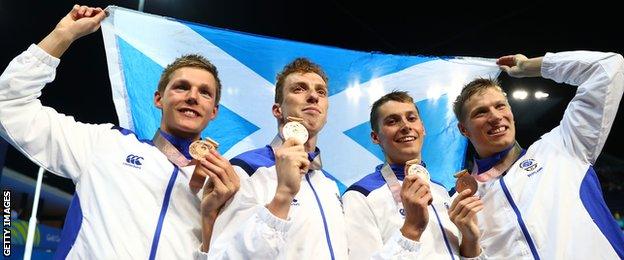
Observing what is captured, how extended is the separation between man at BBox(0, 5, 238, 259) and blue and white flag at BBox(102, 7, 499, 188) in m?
1.02

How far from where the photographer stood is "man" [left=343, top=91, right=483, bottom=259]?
2.16 metres

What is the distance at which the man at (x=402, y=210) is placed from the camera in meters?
2.16

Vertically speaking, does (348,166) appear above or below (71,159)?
above

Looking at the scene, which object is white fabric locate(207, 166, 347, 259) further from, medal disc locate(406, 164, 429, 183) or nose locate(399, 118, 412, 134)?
nose locate(399, 118, 412, 134)

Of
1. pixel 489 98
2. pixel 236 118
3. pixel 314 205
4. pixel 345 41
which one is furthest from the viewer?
pixel 345 41

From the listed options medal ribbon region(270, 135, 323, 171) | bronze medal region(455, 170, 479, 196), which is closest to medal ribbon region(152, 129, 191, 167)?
medal ribbon region(270, 135, 323, 171)

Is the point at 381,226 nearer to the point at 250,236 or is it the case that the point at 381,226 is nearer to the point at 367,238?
the point at 367,238

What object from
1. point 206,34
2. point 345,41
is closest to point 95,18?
point 206,34

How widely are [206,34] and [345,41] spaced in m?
4.32

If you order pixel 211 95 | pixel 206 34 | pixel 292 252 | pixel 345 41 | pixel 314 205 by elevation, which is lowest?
pixel 292 252

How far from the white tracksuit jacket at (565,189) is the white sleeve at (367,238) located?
0.64 meters

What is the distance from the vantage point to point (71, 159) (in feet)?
7.90

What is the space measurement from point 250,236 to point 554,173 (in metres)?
1.71

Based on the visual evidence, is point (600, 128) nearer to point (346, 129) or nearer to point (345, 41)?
point (346, 129)
